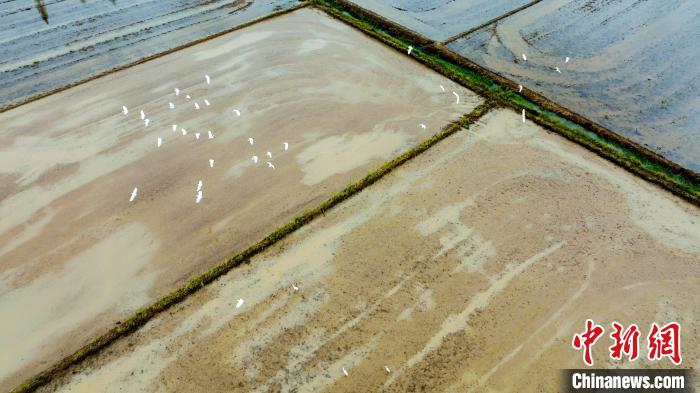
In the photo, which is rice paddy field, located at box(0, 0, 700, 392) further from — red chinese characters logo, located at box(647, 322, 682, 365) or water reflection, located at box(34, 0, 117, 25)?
water reflection, located at box(34, 0, 117, 25)

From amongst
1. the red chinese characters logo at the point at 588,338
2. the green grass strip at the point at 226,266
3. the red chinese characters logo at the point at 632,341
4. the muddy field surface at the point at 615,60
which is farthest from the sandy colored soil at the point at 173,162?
the red chinese characters logo at the point at 632,341

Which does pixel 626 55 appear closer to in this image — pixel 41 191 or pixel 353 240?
pixel 353 240

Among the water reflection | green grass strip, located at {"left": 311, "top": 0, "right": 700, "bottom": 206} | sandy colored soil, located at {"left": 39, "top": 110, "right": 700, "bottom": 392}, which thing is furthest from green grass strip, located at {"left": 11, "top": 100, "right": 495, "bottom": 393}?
the water reflection

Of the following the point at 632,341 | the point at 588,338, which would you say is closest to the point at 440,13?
the point at 588,338

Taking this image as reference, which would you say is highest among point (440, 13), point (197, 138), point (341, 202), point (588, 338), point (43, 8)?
point (43, 8)

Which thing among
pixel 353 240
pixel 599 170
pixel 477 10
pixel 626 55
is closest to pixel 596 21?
pixel 626 55

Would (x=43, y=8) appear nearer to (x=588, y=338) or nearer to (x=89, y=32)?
(x=89, y=32)
